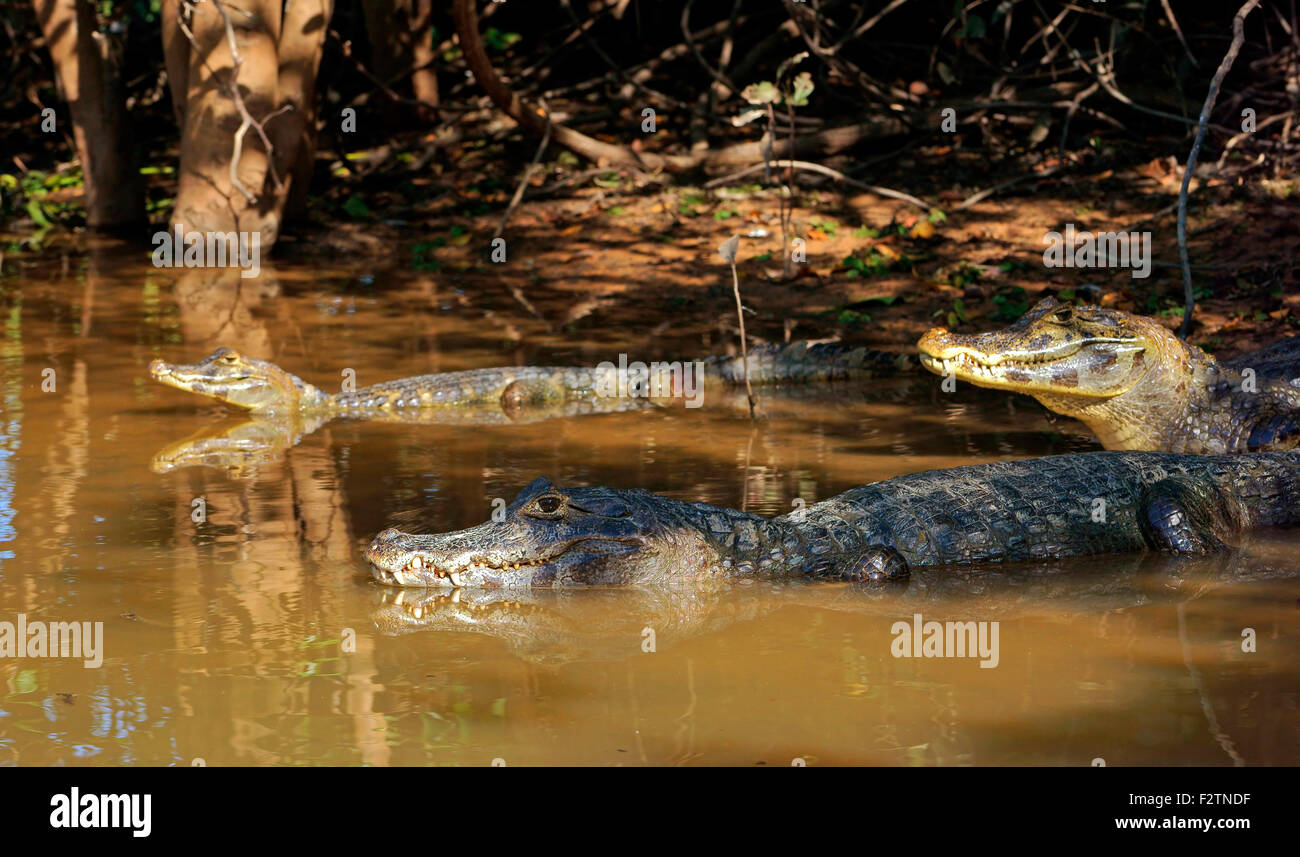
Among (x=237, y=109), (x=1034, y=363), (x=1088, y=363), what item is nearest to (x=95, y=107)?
(x=237, y=109)

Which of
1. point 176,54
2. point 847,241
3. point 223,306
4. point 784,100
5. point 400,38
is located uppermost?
point 400,38

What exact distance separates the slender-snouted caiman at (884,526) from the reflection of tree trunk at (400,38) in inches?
444

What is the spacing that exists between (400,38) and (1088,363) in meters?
11.4

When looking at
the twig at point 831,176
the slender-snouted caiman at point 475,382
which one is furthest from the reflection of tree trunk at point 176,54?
the slender-snouted caiman at point 475,382

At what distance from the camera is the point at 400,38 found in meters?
15.9

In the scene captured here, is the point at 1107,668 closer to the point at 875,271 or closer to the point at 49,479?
the point at 49,479

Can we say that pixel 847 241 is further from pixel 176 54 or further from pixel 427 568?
pixel 427 568

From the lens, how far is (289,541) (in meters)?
A: 5.77

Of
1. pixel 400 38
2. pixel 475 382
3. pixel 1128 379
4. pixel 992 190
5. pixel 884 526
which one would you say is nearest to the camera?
pixel 884 526

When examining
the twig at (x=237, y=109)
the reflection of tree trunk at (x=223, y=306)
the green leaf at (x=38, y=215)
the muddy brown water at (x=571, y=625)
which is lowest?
the muddy brown water at (x=571, y=625)

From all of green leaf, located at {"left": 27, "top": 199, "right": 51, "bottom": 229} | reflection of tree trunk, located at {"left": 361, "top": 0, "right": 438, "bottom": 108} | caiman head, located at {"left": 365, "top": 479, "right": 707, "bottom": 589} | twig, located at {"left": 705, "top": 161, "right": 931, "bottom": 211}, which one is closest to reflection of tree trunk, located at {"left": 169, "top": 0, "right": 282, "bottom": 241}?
green leaf, located at {"left": 27, "top": 199, "right": 51, "bottom": 229}

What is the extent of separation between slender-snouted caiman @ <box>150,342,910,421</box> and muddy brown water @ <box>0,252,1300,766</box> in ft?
0.84

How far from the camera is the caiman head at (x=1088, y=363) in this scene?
6.18 m

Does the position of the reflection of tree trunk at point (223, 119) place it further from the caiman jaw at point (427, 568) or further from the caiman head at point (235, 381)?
the caiman jaw at point (427, 568)
